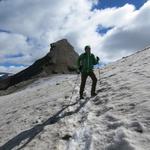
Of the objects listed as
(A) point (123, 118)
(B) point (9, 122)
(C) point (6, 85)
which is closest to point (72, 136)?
(A) point (123, 118)

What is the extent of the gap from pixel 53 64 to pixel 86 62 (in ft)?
126

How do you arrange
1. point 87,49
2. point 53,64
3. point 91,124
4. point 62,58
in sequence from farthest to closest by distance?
1. point 62,58
2. point 53,64
3. point 87,49
4. point 91,124

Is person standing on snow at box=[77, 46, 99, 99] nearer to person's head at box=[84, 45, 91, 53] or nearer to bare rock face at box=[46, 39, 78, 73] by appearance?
person's head at box=[84, 45, 91, 53]

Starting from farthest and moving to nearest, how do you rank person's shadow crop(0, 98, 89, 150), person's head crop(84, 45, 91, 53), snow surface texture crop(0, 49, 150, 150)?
person's head crop(84, 45, 91, 53) < person's shadow crop(0, 98, 89, 150) < snow surface texture crop(0, 49, 150, 150)

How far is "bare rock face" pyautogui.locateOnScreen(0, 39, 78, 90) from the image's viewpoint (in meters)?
54.2

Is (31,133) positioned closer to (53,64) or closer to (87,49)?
(87,49)

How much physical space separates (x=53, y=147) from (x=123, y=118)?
2.29 meters

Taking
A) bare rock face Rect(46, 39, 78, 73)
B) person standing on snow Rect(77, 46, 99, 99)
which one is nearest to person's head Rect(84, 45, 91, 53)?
person standing on snow Rect(77, 46, 99, 99)

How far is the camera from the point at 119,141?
9547mm

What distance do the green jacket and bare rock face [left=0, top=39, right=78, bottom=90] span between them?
115 ft

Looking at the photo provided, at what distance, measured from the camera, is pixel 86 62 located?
16.6 metres

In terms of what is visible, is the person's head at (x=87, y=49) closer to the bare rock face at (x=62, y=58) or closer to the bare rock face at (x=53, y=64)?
the bare rock face at (x=53, y=64)

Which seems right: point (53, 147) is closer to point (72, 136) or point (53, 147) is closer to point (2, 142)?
point (72, 136)

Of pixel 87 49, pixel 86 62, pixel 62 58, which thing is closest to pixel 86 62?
pixel 86 62
